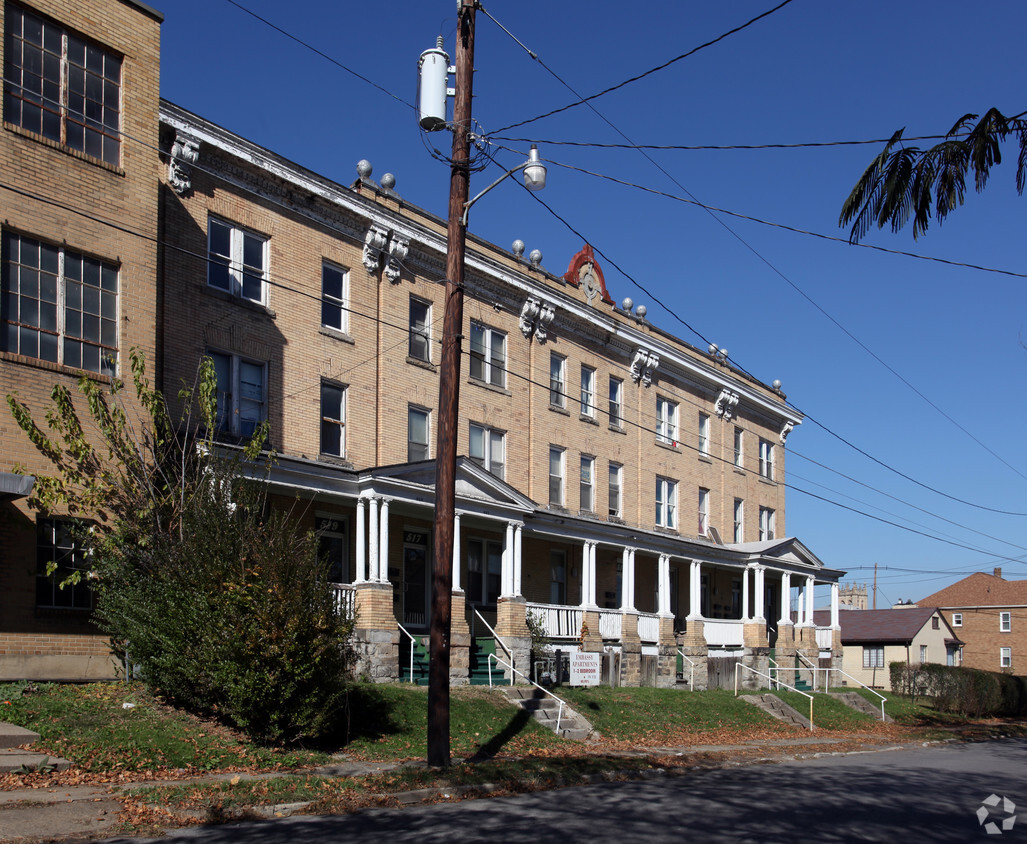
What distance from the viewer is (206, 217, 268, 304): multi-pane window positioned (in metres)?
22.4

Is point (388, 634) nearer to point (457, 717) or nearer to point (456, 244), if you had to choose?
point (457, 717)

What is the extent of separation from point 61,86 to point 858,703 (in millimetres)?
29192

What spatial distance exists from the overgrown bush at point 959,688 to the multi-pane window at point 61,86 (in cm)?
3325

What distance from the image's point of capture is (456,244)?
15836 mm

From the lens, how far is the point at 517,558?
26312 millimetres

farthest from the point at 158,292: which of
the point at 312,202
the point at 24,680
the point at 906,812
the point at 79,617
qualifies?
the point at 906,812

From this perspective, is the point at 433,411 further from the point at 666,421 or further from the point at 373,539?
the point at 666,421

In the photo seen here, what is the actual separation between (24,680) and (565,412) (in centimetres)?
1850

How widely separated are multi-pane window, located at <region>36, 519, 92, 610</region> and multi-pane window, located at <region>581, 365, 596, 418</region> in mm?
17900

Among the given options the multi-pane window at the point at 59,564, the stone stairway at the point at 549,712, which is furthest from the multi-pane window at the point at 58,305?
the stone stairway at the point at 549,712

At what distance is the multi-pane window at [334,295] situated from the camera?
2480cm

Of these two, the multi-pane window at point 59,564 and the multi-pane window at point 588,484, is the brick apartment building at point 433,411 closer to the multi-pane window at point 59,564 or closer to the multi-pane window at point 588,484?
the multi-pane window at point 588,484

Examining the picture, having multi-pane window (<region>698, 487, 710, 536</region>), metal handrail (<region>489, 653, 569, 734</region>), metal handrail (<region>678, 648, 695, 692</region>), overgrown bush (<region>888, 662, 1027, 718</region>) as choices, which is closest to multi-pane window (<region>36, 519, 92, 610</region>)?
metal handrail (<region>489, 653, 569, 734</region>)

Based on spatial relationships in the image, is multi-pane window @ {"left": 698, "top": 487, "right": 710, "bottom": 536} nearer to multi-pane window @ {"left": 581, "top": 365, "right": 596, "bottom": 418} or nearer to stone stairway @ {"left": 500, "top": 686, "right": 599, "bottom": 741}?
multi-pane window @ {"left": 581, "top": 365, "right": 596, "bottom": 418}
